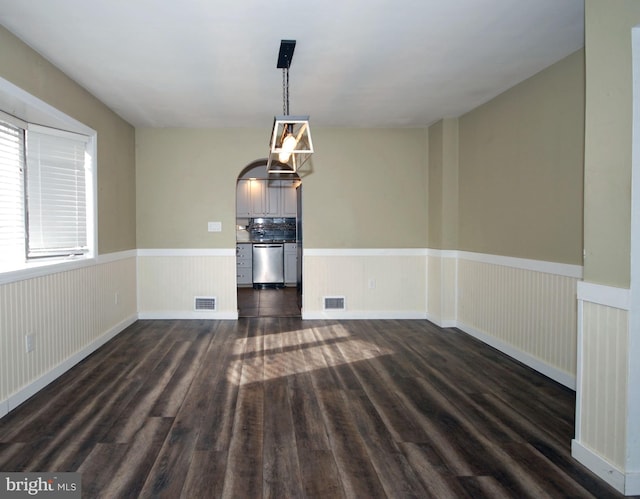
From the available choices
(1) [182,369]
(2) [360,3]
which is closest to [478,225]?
(2) [360,3]

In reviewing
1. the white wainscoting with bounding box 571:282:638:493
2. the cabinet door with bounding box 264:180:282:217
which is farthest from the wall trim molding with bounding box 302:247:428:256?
the white wainscoting with bounding box 571:282:638:493

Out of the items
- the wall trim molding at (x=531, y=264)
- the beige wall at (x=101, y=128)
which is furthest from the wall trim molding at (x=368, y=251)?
the beige wall at (x=101, y=128)

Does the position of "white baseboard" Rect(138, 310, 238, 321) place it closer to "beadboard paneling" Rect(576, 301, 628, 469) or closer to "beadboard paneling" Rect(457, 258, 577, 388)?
"beadboard paneling" Rect(457, 258, 577, 388)

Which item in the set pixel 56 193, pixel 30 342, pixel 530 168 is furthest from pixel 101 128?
pixel 530 168

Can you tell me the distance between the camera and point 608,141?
2010 millimetres

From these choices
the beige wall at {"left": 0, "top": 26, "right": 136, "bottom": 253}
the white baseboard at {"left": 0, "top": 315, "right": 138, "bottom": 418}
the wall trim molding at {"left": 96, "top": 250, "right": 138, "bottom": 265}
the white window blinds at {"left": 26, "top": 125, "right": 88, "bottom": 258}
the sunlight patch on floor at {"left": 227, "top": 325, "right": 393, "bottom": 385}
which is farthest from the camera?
the wall trim molding at {"left": 96, "top": 250, "right": 138, "bottom": 265}

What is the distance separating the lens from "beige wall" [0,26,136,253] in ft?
9.53

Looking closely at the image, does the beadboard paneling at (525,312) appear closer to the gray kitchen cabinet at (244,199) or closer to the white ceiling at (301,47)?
the white ceiling at (301,47)

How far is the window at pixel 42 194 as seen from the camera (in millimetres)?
3066

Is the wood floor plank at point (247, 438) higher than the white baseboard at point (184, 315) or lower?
lower

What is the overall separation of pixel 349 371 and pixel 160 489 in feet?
6.24

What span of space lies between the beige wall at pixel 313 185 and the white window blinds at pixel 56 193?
148 centimetres

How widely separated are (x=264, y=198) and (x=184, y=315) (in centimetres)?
376

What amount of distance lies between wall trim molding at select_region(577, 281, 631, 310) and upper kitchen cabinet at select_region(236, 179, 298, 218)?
694 cm
